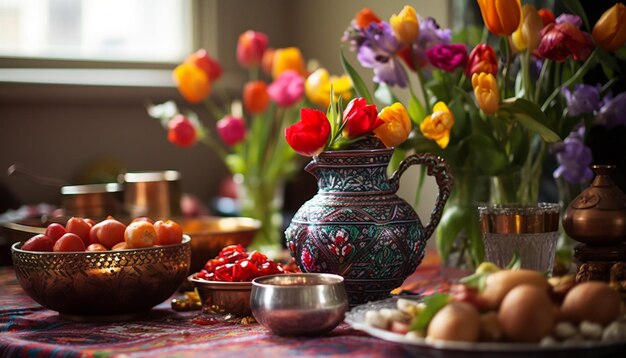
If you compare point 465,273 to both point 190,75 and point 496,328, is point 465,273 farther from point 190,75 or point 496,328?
point 190,75

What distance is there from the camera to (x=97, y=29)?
3447 millimetres

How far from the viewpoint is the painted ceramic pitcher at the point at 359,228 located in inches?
50.4

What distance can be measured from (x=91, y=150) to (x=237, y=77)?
68 centimetres

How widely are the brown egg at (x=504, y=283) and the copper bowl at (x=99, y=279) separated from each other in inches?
20.4

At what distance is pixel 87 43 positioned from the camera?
343cm

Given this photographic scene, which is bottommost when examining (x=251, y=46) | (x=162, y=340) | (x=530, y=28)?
(x=162, y=340)

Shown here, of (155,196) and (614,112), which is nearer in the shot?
(614,112)

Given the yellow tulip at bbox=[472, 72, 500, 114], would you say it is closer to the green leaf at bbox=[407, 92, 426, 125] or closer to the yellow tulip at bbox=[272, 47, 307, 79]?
the green leaf at bbox=[407, 92, 426, 125]

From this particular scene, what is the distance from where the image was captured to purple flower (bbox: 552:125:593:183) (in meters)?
1.70

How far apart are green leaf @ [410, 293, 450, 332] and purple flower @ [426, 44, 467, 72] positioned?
2.04 feet

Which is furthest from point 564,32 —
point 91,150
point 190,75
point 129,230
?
point 91,150

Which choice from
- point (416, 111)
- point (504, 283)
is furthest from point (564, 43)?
point (504, 283)

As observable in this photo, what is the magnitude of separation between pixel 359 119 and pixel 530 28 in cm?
38

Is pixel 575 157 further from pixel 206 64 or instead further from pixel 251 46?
pixel 251 46
